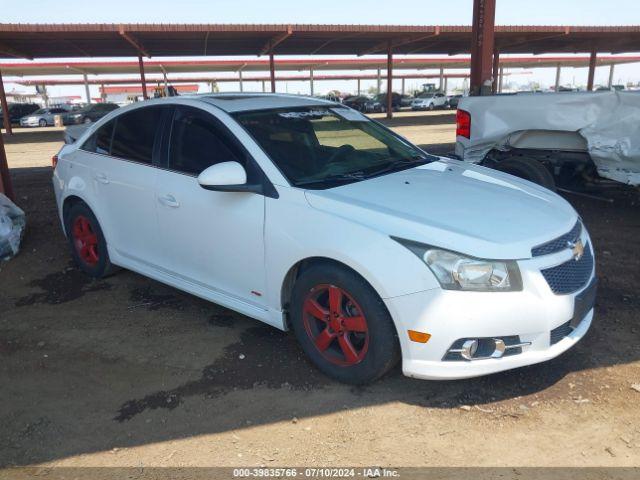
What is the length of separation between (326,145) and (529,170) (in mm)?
2936

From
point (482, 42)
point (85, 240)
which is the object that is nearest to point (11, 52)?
point (482, 42)

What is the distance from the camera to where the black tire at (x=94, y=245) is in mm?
4781

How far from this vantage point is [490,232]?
9.25ft

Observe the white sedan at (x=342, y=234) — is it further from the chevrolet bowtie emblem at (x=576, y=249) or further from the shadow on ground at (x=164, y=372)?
the shadow on ground at (x=164, y=372)

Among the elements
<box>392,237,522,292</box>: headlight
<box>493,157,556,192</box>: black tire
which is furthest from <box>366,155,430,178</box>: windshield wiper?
<box>493,157,556,192</box>: black tire

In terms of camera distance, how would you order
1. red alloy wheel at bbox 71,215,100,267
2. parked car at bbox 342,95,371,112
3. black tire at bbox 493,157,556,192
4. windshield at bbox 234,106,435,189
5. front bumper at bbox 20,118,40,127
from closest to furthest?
windshield at bbox 234,106,435,189, red alloy wheel at bbox 71,215,100,267, black tire at bbox 493,157,556,192, front bumper at bbox 20,118,40,127, parked car at bbox 342,95,371,112

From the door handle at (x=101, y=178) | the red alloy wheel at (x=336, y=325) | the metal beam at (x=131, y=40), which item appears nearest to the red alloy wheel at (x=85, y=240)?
the door handle at (x=101, y=178)

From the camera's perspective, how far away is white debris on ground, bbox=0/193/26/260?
5837 mm

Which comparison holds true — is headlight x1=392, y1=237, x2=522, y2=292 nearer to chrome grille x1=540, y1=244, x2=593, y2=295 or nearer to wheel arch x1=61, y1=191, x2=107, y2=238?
chrome grille x1=540, y1=244, x2=593, y2=295

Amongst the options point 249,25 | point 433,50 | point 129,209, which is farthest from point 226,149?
point 433,50

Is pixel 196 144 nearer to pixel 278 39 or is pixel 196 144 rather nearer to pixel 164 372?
pixel 164 372

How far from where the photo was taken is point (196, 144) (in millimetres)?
3869

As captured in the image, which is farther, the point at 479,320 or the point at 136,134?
the point at 136,134

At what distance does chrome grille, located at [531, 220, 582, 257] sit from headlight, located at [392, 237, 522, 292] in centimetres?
19
